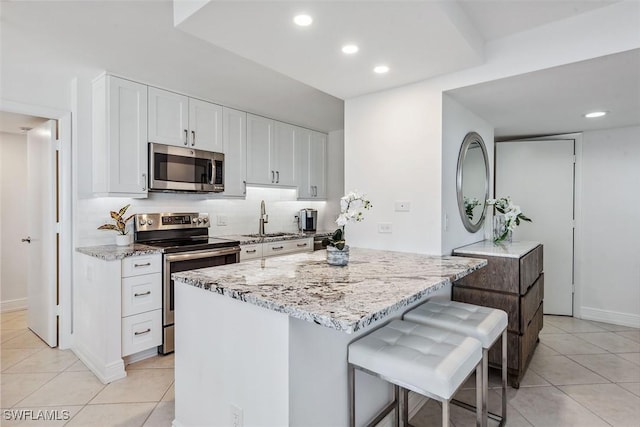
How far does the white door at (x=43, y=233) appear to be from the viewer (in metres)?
3.06

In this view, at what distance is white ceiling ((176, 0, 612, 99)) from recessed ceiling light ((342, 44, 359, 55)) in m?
0.04

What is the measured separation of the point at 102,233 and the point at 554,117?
435 cm

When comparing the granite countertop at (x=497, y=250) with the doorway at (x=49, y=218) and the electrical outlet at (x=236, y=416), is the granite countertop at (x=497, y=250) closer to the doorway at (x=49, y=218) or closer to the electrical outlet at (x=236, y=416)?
the electrical outlet at (x=236, y=416)

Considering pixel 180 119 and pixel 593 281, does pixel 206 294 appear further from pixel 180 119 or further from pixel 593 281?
pixel 593 281

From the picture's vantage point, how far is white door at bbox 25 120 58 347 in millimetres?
3062

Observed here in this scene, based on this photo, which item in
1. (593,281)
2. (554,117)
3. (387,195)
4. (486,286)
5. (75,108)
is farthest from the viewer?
(593,281)

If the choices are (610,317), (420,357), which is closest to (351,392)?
(420,357)

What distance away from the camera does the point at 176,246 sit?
2.98m

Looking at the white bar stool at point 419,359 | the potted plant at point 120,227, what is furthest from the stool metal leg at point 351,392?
the potted plant at point 120,227

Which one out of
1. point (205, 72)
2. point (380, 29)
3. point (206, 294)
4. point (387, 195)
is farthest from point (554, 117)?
point (206, 294)

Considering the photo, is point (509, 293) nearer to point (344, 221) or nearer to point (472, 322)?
point (472, 322)

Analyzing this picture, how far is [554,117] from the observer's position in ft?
10.8

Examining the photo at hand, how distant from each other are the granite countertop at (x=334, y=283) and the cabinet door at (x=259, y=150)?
2.04 meters

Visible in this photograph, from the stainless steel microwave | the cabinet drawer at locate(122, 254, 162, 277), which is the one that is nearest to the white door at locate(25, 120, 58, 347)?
the stainless steel microwave
